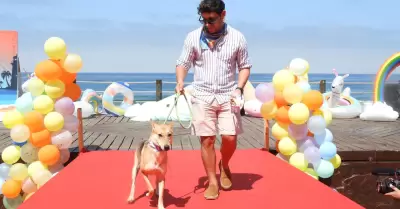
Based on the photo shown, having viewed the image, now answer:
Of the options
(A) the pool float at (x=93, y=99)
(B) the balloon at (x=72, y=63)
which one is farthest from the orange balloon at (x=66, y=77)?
(A) the pool float at (x=93, y=99)

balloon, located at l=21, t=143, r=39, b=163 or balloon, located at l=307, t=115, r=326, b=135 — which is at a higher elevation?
balloon, located at l=307, t=115, r=326, b=135

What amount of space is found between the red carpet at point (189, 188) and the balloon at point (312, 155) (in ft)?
1.09

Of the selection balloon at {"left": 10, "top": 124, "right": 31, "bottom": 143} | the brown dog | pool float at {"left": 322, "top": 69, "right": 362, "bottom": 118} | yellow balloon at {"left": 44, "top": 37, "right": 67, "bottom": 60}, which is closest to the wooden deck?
pool float at {"left": 322, "top": 69, "right": 362, "bottom": 118}

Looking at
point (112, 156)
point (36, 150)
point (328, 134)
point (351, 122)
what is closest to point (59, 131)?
point (36, 150)

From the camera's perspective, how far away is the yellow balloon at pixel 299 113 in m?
6.08

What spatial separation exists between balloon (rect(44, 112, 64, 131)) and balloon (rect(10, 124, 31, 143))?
0.95 feet

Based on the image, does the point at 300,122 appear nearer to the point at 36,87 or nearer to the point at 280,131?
the point at 280,131

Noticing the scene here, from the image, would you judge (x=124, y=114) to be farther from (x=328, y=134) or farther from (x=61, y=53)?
(x=328, y=134)

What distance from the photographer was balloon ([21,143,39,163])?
639 centimetres

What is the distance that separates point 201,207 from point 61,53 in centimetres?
341

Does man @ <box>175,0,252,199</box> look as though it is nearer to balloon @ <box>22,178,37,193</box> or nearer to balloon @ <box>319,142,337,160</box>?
balloon @ <box>319,142,337,160</box>

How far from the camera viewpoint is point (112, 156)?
7004 mm

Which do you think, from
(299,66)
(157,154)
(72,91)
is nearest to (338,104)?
(299,66)

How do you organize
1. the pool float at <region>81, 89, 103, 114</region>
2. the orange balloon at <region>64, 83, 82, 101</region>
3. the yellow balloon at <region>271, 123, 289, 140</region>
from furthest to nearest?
the pool float at <region>81, 89, 103, 114</region> < the orange balloon at <region>64, 83, 82, 101</region> < the yellow balloon at <region>271, 123, 289, 140</region>
